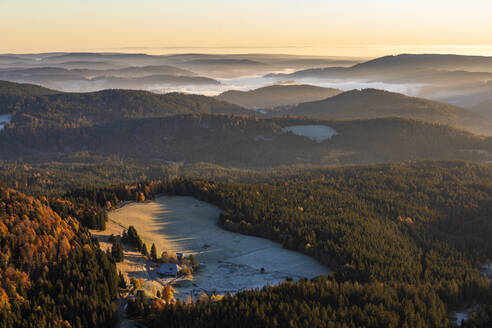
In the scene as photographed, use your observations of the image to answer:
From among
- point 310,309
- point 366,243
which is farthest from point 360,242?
point 310,309

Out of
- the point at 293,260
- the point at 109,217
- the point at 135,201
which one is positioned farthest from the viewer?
the point at 135,201

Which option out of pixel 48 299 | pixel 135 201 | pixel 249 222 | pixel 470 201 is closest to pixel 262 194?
pixel 249 222

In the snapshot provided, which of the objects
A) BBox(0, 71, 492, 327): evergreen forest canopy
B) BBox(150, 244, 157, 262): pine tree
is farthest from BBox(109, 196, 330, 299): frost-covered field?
BBox(150, 244, 157, 262): pine tree

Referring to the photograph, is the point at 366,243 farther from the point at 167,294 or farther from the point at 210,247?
the point at 167,294

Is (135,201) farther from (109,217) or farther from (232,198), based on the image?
(232,198)

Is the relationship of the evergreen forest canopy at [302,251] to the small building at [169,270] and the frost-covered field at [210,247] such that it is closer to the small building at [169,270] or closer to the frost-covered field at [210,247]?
the frost-covered field at [210,247]
